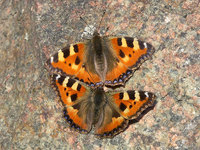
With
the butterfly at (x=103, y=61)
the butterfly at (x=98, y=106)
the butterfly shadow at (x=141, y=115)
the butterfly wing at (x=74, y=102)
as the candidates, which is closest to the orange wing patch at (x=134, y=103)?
the butterfly at (x=98, y=106)

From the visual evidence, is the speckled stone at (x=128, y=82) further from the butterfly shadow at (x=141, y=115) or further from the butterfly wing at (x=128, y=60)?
the butterfly wing at (x=128, y=60)

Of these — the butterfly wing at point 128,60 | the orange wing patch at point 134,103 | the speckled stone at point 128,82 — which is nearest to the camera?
the orange wing patch at point 134,103

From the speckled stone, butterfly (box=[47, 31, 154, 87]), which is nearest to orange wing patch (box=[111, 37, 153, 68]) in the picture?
butterfly (box=[47, 31, 154, 87])

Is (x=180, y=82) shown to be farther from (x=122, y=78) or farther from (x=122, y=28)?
(x=122, y=28)

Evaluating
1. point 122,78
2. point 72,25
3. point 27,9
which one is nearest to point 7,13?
point 27,9

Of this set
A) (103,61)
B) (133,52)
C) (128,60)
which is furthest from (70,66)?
(133,52)

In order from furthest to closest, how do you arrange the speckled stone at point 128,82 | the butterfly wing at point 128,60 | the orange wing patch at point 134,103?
the butterfly wing at point 128,60
the speckled stone at point 128,82
the orange wing patch at point 134,103

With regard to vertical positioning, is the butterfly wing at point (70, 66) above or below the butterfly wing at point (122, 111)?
above
